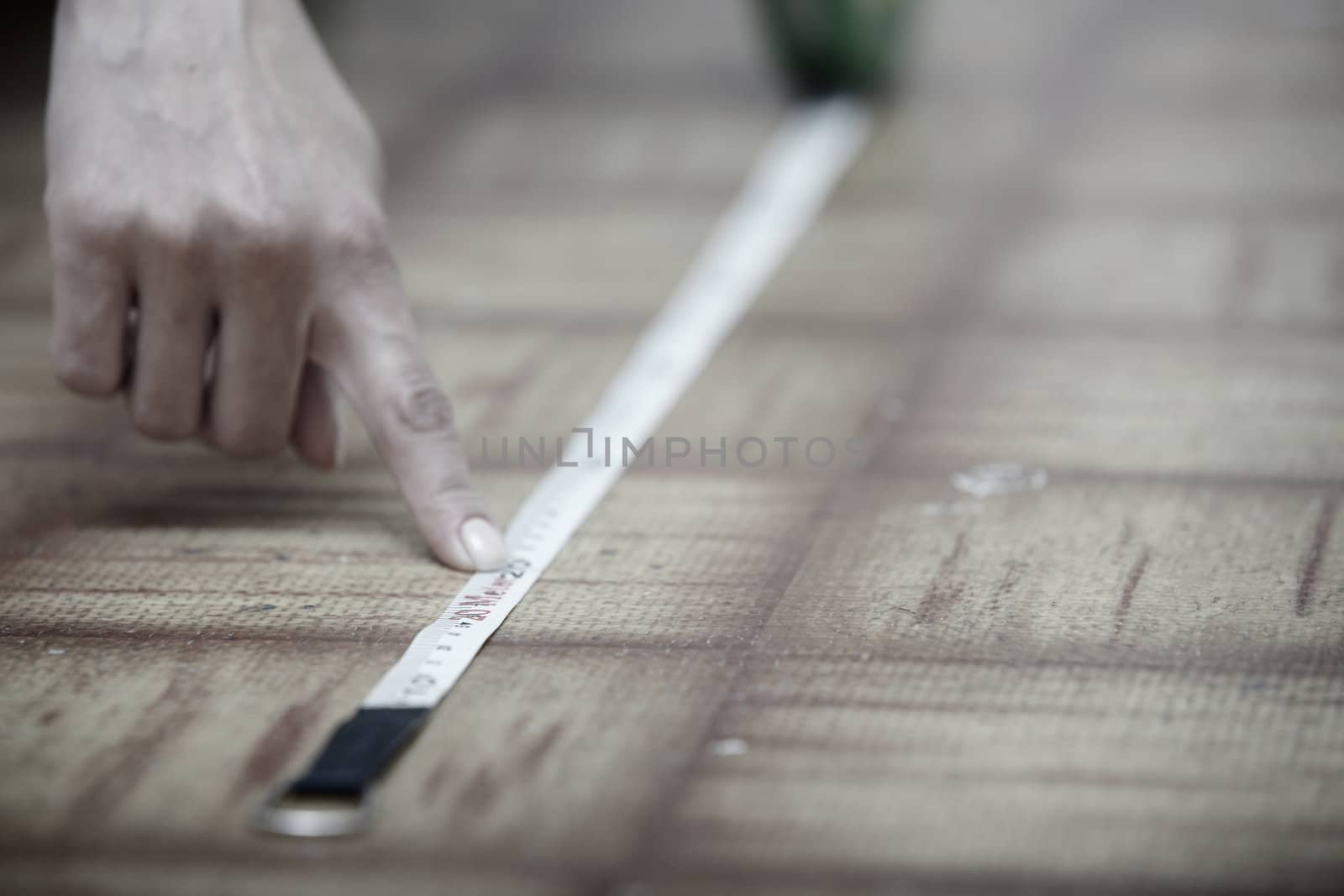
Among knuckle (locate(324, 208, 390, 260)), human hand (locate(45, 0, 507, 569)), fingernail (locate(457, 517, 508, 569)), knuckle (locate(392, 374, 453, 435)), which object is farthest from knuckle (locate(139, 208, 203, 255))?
fingernail (locate(457, 517, 508, 569))

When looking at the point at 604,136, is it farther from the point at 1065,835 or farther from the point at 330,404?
the point at 1065,835

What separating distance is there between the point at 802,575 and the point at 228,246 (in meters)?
0.64

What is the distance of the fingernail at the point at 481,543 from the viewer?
5.75ft

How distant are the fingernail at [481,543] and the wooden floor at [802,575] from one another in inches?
2.0

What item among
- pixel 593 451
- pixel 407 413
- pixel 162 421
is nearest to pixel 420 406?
pixel 407 413

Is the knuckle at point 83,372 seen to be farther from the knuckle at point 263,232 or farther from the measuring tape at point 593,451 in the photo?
the measuring tape at point 593,451

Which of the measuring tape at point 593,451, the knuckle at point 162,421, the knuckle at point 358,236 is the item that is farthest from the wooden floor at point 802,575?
the knuckle at point 358,236

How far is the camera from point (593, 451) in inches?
83.6

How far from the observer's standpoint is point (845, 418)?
2201 millimetres

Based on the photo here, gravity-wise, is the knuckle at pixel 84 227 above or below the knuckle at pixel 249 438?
above

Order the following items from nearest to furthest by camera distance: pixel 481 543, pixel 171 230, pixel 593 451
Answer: pixel 171 230, pixel 481 543, pixel 593 451

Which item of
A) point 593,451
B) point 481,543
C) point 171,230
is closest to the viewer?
point 171,230

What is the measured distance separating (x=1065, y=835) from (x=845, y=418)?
3.22 feet

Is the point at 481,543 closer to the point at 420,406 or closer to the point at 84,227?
the point at 420,406
